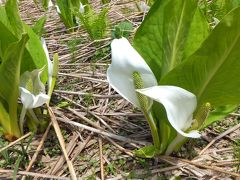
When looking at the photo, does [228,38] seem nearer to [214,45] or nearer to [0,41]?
[214,45]

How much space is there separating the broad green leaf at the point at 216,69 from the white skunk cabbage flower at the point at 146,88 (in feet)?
0.17

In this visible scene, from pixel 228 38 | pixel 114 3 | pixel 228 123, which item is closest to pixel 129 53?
pixel 228 38

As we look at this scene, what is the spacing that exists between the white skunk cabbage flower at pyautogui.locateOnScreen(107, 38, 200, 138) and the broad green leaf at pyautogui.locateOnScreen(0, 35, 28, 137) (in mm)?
221

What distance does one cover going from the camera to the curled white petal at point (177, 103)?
805 mm

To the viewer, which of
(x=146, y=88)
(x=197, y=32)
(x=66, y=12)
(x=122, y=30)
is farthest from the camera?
(x=66, y=12)

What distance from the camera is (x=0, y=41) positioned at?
3.46 ft

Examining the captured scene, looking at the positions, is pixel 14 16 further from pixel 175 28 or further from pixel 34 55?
pixel 175 28

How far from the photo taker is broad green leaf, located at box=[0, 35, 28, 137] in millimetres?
939

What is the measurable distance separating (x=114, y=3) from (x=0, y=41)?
1.67 m

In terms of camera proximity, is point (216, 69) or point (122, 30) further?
point (122, 30)

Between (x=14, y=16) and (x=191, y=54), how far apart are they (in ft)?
1.60

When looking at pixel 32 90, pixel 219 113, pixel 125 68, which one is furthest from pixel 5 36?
pixel 219 113

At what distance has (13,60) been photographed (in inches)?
38.2

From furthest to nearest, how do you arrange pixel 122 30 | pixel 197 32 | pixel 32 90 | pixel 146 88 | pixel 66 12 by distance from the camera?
pixel 66 12 < pixel 122 30 < pixel 32 90 < pixel 197 32 < pixel 146 88
